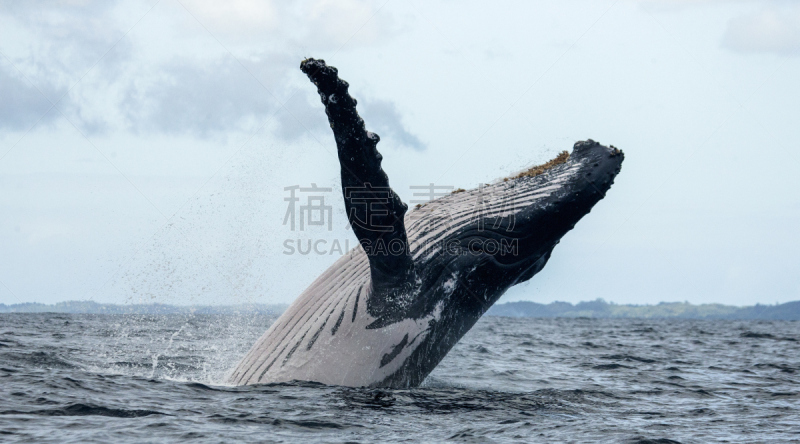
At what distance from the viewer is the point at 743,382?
32.1 ft

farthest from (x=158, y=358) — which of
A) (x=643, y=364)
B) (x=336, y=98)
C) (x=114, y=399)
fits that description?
(x=643, y=364)

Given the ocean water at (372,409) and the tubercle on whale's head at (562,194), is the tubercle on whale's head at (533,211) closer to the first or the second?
the tubercle on whale's head at (562,194)

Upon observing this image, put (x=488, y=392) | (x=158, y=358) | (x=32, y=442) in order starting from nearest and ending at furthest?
(x=32, y=442) < (x=488, y=392) < (x=158, y=358)

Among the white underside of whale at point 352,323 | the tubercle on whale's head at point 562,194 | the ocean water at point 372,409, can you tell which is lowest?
the ocean water at point 372,409

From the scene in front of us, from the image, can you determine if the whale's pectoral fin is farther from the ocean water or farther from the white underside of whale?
the ocean water

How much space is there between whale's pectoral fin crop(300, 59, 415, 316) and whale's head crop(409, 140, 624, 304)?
684 millimetres

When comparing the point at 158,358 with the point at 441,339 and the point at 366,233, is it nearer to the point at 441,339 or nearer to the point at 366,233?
the point at 441,339

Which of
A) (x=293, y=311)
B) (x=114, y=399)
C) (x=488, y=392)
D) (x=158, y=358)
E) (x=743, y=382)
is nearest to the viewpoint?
(x=114, y=399)

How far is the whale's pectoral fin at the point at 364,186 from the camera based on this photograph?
4633 millimetres

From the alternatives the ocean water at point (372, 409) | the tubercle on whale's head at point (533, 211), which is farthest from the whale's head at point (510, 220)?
the ocean water at point (372, 409)

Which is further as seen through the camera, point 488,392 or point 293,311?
point 488,392

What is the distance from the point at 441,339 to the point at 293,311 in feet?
4.63

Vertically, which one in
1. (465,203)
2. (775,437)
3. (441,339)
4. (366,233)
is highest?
(465,203)

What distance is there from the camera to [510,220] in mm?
6504
